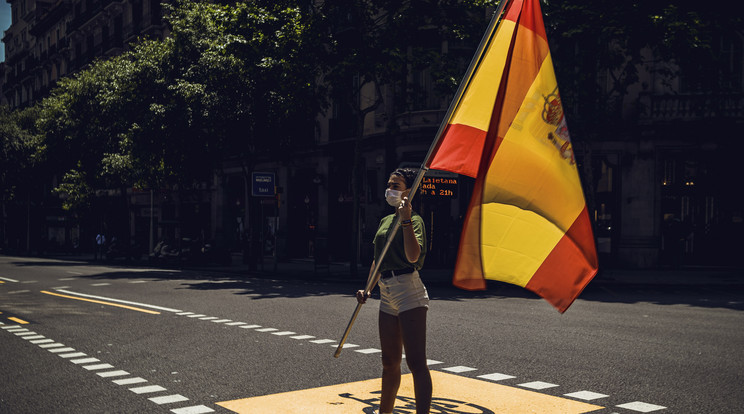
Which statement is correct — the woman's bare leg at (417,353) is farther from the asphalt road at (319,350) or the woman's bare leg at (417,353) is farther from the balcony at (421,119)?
the balcony at (421,119)

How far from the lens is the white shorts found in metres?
4.80

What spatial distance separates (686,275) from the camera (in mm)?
22016

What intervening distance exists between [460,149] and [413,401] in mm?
2384

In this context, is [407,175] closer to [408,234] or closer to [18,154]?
[408,234]

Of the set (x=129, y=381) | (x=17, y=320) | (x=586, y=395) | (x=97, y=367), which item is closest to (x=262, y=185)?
(x=17, y=320)

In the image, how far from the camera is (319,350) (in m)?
8.59

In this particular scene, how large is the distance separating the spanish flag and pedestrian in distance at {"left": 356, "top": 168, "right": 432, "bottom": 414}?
11.5 inches

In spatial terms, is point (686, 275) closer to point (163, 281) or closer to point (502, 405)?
point (163, 281)

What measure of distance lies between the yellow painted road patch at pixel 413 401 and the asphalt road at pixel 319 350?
9cm

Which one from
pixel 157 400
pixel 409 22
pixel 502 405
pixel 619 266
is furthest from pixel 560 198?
pixel 619 266

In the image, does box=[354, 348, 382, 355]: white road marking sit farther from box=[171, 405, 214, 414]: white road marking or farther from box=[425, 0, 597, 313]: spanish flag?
box=[425, 0, 597, 313]: spanish flag

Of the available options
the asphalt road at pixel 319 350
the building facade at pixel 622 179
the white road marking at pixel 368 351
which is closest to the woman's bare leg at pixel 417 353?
the asphalt road at pixel 319 350

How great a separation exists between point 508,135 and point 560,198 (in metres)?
0.56

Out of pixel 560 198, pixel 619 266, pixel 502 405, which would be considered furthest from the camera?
pixel 619 266
